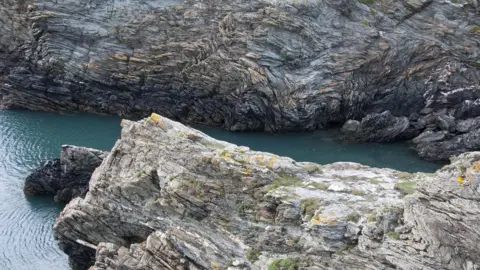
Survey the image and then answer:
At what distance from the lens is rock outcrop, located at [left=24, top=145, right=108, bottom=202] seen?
38688 mm

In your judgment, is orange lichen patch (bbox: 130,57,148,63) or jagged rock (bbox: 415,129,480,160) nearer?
jagged rock (bbox: 415,129,480,160)

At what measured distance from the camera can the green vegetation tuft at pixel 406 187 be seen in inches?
820

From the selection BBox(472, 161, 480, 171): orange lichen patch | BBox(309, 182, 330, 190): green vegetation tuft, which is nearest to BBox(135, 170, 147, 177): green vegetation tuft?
BBox(309, 182, 330, 190): green vegetation tuft

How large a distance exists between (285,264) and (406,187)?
562cm

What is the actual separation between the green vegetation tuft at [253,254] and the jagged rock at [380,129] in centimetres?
3142

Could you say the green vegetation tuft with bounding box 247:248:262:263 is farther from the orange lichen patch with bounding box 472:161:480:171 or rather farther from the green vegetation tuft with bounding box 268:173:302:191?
the orange lichen patch with bounding box 472:161:480:171

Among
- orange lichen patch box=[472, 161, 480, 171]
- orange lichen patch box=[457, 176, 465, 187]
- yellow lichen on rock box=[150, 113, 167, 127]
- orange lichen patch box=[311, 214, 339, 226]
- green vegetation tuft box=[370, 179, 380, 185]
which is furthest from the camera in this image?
yellow lichen on rock box=[150, 113, 167, 127]

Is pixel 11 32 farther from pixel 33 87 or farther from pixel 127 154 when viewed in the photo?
pixel 127 154

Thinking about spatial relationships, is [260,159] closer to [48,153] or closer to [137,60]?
[48,153]

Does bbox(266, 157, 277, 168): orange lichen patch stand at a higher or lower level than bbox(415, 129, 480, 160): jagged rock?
higher

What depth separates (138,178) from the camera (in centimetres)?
2667

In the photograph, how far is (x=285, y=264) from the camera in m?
20.5

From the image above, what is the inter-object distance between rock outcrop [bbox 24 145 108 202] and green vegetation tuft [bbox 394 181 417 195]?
23576 millimetres

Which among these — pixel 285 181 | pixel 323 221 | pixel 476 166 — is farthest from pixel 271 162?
pixel 476 166
